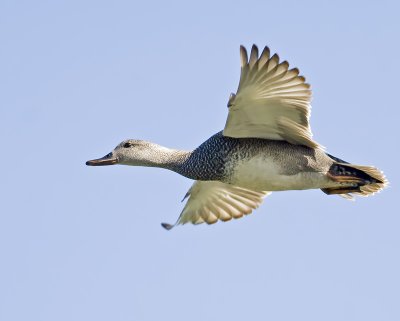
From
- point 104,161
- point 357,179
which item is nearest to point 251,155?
point 357,179

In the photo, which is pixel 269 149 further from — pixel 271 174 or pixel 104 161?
pixel 104 161

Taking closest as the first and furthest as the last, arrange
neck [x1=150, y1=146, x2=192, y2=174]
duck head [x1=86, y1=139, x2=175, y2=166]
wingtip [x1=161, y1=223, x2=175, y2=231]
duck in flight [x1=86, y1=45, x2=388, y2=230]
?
duck in flight [x1=86, y1=45, x2=388, y2=230], neck [x1=150, y1=146, x2=192, y2=174], duck head [x1=86, y1=139, x2=175, y2=166], wingtip [x1=161, y1=223, x2=175, y2=231]

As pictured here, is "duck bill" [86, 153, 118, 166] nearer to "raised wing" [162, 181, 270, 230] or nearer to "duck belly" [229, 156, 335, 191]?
"raised wing" [162, 181, 270, 230]

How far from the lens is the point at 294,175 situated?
1041 cm

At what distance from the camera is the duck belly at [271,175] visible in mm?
10367

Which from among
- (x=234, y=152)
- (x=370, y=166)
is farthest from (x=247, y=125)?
(x=370, y=166)

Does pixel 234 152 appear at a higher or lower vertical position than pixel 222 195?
higher

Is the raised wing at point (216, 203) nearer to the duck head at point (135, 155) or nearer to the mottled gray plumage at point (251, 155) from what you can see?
the duck head at point (135, 155)

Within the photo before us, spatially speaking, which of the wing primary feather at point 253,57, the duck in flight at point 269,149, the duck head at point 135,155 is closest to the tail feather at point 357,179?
the duck in flight at point 269,149

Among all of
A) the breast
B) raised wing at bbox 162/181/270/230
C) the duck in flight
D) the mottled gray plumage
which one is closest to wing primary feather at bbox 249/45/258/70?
the duck in flight

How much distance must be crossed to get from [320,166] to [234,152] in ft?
3.20

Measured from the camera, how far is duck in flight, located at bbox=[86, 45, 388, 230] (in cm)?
998

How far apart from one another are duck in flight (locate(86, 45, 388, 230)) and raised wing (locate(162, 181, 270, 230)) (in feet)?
4.55

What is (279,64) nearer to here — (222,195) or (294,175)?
(294,175)
